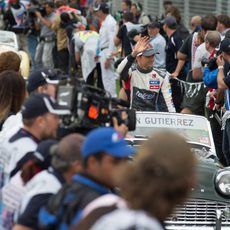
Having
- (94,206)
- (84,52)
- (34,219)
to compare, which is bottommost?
(84,52)

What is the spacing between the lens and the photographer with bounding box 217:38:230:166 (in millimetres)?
11688

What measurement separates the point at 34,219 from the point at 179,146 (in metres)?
1.41

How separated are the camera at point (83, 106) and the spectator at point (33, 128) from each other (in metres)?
0.08

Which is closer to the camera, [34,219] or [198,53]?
[34,219]

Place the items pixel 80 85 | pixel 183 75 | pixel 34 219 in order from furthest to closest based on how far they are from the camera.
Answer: pixel 183 75 < pixel 80 85 < pixel 34 219

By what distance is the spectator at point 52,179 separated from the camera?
523 cm

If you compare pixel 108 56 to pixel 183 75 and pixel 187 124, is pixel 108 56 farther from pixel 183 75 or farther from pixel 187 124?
pixel 187 124

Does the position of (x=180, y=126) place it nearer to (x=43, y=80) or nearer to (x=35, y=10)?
(x=43, y=80)

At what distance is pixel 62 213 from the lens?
4.91 meters

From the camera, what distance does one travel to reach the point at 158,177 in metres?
4.07

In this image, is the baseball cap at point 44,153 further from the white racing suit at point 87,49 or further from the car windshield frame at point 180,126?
the white racing suit at point 87,49

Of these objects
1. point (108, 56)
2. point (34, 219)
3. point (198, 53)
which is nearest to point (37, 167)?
point (34, 219)

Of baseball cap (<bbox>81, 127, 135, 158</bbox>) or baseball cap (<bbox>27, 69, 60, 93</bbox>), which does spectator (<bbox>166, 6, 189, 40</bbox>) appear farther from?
baseball cap (<bbox>81, 127, 135, 158</bbox>)

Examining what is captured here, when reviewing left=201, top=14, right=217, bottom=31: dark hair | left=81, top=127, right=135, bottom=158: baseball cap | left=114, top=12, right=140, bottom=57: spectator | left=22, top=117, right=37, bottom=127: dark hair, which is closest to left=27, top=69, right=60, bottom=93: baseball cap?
left=22, top=117, right=37, bottom=127: dark hair
